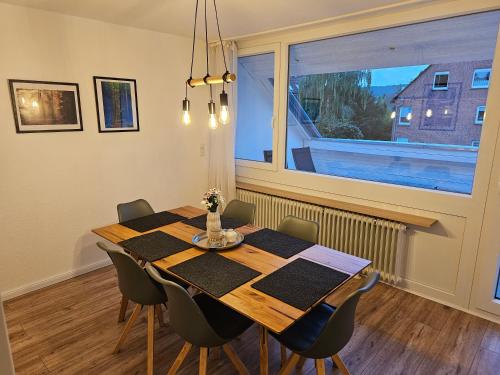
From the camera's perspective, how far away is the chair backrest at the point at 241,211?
2949mm

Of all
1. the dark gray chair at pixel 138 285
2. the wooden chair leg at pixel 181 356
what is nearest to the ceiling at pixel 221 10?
the dark gray chair at pixel 138 285

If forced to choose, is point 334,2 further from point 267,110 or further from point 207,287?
point 207,287

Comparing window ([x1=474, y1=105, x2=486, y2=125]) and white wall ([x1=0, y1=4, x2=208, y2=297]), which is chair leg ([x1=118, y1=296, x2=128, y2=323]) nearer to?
white wall ([x1=0, y1=4, x2=208, y2=297])

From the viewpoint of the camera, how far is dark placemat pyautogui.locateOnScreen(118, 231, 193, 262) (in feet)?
7.00

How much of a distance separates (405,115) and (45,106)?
129 inches

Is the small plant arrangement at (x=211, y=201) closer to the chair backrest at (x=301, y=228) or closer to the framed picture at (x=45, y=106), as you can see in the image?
the chair backrest at (x=301, y=228)

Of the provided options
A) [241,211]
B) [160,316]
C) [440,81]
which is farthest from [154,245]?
[440,81]

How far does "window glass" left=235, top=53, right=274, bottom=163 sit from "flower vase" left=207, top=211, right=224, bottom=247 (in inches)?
76.6

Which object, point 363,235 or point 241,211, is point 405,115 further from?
point 241,211

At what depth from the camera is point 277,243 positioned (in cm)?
231

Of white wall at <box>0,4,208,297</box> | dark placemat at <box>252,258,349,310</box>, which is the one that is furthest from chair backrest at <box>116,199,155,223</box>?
dark placemat at <box>252,258,349,310</box>

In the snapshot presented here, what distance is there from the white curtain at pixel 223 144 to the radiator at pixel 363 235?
0.85 metres

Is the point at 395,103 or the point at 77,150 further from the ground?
the point at 395,103

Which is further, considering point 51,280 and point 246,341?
point 51,280
